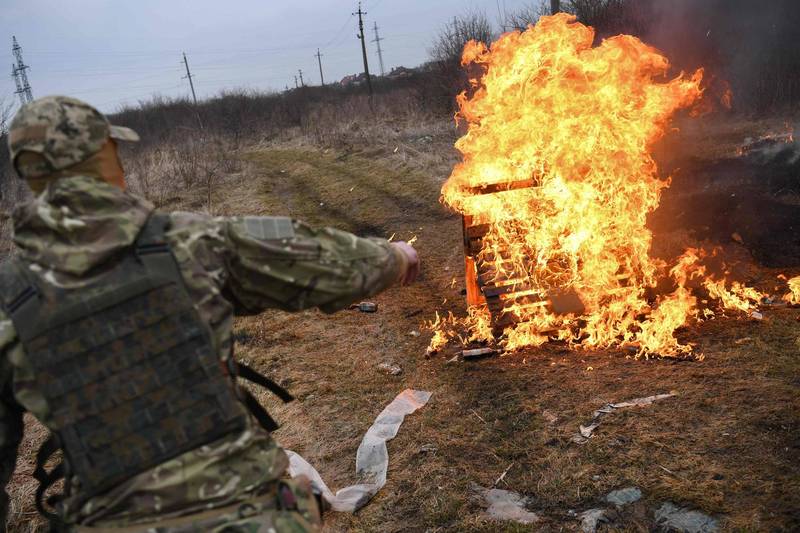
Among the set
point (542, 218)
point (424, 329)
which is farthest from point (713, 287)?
point (424, 329)

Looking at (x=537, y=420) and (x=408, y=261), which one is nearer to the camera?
(x=408, y=261)

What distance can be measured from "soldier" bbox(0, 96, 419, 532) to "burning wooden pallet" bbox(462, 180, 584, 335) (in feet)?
12.1

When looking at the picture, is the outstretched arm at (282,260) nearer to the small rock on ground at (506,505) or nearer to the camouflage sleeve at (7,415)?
the camouflage sleeve at (7,415)

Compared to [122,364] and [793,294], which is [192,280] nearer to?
[122,364]

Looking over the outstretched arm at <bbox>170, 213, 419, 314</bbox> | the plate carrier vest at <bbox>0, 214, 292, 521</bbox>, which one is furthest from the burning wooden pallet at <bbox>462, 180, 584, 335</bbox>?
the plate carrier vest at <bbox>0, 214, 292, 521</bbox>

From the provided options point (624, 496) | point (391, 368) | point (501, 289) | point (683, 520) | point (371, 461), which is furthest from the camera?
point (501, 289)

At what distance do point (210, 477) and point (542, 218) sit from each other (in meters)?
4.64

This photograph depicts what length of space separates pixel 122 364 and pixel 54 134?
2.52ft

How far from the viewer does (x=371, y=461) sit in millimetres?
3854

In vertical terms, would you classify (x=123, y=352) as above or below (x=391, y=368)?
above

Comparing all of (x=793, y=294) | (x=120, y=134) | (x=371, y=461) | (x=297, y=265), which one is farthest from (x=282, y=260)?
(x=793, y=294)

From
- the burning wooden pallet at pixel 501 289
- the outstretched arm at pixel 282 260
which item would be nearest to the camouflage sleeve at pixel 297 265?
the outstretched arm at pixel 282 260

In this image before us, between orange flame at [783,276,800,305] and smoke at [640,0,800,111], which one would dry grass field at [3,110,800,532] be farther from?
smoke at [640,0,800,111]

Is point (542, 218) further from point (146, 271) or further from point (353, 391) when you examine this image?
point (146, 271)
